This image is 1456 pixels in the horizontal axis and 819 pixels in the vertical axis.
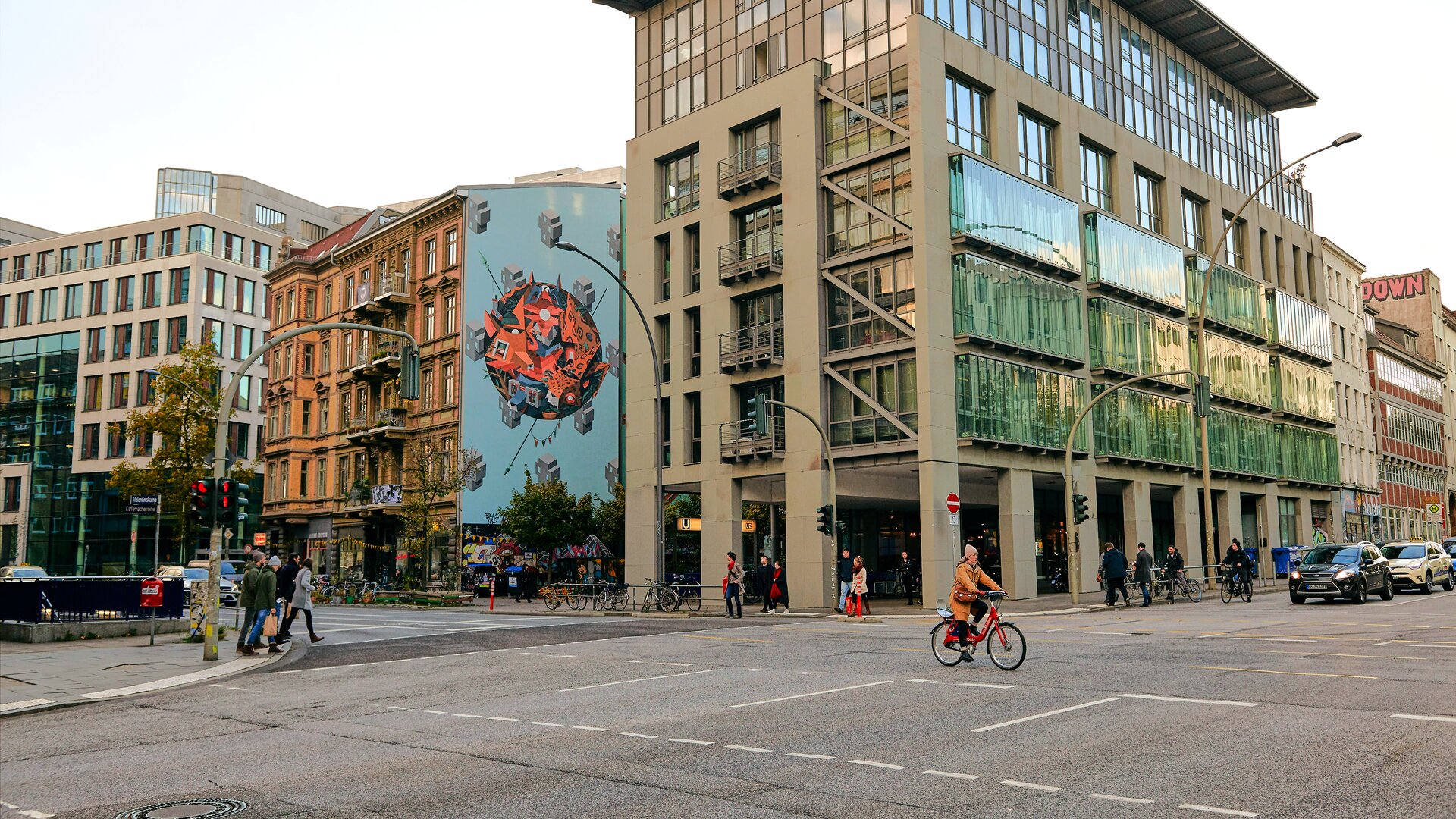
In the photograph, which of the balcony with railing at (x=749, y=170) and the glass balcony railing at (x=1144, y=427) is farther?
the glass balcony railing at (x=1144, y=427)

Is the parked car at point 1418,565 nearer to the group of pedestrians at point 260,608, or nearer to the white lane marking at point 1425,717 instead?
the white lane marking at point 1425,717

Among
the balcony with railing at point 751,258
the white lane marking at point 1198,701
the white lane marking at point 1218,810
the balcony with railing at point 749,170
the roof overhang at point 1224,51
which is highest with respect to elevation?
the roof overhang at point 1224,51

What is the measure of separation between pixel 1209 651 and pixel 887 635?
23.0 ft

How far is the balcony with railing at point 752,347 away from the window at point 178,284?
54542mm

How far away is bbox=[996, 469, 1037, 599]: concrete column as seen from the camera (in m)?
38.4

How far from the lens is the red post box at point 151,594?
24.7m

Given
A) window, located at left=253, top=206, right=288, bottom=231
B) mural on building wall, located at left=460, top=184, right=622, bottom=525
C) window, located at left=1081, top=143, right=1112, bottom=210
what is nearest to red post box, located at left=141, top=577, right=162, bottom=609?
mural on building wall, located at left=460, top=184, right=622, bottom=525

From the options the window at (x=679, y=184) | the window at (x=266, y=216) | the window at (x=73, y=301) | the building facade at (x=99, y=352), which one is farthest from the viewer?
the window at (x=266, y=216)

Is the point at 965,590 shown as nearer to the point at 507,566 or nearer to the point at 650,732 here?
the point at 650,732

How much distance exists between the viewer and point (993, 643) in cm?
1570

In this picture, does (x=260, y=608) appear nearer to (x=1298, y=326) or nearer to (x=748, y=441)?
(x=748, y=441)

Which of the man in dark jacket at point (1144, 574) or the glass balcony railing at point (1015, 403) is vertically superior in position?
the glass balcony railing at point (1015, 403)

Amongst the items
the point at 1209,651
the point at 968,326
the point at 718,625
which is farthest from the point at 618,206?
the point at 1209,651

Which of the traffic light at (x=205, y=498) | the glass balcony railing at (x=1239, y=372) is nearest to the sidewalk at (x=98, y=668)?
the traffic light at (x=205, y=498)
